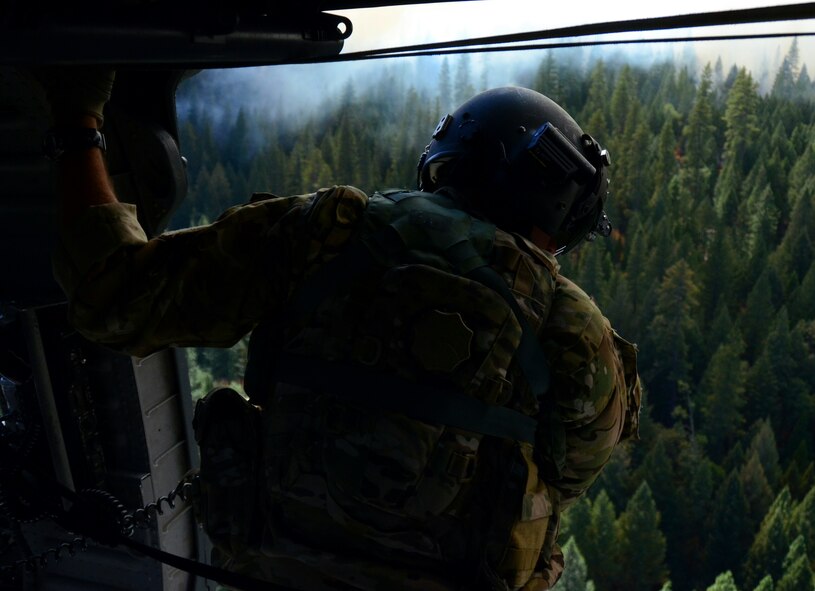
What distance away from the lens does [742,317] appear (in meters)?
34.7

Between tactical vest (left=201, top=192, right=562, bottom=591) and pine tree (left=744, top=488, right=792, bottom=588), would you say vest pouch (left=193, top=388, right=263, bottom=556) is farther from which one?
pine tree (left=744, top=488, right=792, bottom=588)

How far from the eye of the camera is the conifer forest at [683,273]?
27.4 metres

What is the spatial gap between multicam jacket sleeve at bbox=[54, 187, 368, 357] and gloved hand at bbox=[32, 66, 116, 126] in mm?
217

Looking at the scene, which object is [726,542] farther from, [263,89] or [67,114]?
[67,114]

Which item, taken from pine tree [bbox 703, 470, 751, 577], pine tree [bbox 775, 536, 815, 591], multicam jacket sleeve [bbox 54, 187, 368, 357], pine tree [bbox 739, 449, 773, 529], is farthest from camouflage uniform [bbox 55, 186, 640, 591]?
pine tree [bbox 739, 449, 773, 529]

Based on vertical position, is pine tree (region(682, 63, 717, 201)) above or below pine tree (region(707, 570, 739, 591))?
above

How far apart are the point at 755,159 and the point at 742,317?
5794 mm

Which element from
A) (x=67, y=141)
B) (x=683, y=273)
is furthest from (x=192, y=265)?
(x=683, y=273)

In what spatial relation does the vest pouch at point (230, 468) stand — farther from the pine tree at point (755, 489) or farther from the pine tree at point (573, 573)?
the pine tree at point (755, 489)

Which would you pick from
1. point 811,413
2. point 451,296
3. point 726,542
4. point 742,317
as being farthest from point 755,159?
point 451,296

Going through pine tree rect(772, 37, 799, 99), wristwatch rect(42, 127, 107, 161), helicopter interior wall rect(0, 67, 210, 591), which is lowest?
pine tree rect(772, 37, 799, 99)

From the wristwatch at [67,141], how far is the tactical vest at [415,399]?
0.48 meters

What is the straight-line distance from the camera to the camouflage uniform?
174 cm

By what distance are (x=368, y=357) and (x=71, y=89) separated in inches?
30.6
